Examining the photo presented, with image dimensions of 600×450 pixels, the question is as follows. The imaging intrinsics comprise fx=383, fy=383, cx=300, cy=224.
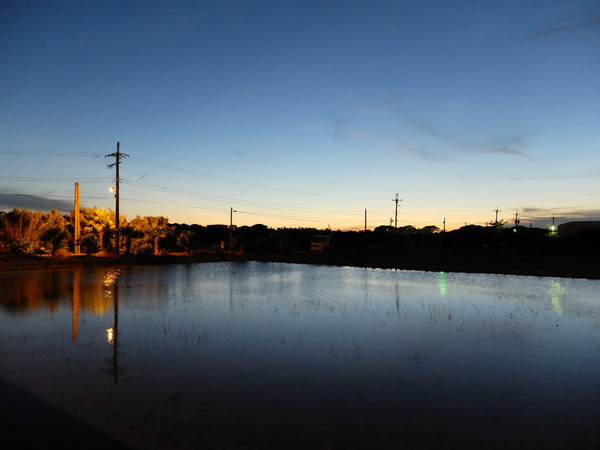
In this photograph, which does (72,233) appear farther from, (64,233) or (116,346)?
(116,346)

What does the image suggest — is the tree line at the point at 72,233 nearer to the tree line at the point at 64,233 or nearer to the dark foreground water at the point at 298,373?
the tree line at the point at 64,233

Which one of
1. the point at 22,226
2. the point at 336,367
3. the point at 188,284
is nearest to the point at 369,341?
the point at 336,367

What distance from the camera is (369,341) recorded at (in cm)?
1023

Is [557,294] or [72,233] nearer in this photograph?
[557,294]

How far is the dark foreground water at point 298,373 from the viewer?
17.5 ft

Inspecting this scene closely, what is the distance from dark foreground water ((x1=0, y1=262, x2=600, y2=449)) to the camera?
5.34 metres

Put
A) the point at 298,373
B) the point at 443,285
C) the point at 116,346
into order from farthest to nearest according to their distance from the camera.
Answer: the point at 443,285, the point at 116,346, the point at 298,373

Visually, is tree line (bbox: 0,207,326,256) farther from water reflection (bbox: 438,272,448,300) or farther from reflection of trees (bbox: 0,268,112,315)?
water reflection (bbox: 438,272,448,300)

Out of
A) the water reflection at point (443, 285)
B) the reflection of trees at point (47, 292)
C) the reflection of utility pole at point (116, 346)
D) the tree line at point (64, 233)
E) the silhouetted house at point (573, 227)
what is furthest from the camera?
the silhouetted house at point (573, 227)

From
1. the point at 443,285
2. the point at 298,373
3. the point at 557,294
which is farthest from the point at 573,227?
the point at 298,373

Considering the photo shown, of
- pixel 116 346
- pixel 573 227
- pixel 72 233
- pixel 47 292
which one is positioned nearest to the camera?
pixel 116 346

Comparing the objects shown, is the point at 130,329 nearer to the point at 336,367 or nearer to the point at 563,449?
the point at 336,367

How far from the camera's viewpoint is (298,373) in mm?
7746

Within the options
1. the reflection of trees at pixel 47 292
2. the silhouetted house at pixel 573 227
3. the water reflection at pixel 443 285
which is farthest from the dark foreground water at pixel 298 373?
the silhouetted house at pixel 573 227
